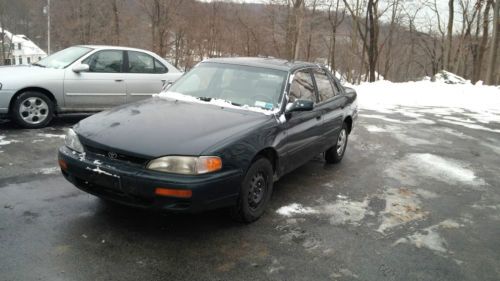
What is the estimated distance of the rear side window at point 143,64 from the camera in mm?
8586

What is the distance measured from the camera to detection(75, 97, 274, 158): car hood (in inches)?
142

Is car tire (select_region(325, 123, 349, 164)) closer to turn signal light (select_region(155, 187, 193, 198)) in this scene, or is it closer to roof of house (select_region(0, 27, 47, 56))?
turn signal light (select_region(155, 187, 193, 198))

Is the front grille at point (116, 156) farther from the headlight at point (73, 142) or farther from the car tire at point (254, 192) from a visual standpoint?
the car tire at point (254, 192)

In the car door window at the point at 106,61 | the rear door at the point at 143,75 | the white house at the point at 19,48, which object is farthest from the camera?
the white house at the point at 19,48

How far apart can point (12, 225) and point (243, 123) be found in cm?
227

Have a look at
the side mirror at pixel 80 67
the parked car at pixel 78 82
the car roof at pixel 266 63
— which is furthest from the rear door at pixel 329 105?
the side mirror at pixel 80 67

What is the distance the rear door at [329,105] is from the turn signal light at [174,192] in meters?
2.62

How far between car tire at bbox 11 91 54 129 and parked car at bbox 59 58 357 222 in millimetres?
3350

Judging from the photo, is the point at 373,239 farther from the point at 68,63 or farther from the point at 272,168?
the point at 68,63

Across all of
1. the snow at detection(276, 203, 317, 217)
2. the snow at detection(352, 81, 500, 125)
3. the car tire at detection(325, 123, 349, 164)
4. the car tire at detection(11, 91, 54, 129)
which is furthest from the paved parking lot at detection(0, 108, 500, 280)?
the snow at detection(352, 81, 500, 125)

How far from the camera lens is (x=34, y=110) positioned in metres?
7.47

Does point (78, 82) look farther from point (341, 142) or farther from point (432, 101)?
point (432, 101)

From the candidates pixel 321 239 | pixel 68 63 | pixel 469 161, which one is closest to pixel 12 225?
pixel 321 239

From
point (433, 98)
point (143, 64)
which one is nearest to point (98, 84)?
point (143, 64)
